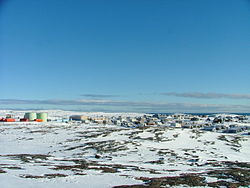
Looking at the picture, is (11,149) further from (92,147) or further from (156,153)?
(156,153)

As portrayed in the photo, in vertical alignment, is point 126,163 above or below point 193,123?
above

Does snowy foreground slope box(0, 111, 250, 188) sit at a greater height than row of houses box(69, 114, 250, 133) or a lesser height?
greater

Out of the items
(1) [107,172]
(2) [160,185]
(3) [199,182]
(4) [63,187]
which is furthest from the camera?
(1) [107,172]

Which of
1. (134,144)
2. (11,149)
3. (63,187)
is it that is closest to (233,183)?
(63,187)

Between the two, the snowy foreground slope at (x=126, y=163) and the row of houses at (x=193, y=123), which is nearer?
the snowy foreground slope at (x=126, y=163)

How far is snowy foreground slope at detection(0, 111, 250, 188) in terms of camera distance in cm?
1583

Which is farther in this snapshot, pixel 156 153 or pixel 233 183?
pixel 156 153

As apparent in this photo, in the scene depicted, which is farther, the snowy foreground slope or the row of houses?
the row of houses

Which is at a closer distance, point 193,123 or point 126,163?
point 126,163

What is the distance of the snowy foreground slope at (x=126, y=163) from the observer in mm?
15828

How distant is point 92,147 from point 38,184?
2336cm

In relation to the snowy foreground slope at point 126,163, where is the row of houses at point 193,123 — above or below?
below

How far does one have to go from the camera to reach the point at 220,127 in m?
83.7

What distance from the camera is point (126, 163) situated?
25547mm
